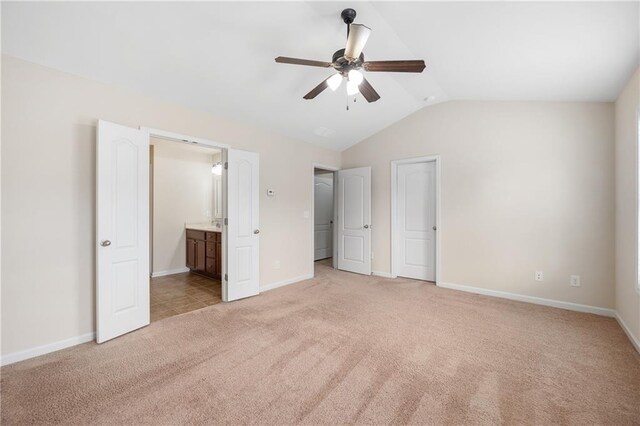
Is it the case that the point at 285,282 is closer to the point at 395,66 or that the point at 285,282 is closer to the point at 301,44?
the point at 301,44

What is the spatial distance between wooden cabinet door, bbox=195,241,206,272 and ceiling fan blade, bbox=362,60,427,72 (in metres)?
4.02

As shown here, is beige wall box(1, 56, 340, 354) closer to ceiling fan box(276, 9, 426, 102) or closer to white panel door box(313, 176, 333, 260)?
ceiling fan box(276, 9, 426, 102)

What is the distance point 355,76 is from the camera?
2.30 m

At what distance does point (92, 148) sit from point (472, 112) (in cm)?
475

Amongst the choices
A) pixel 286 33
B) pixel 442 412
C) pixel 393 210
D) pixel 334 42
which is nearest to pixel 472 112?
pixel 393 210

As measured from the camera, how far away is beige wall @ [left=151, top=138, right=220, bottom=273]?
16.4 ft

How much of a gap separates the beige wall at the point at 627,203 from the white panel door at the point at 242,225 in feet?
13.4

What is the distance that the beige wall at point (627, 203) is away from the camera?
250 centimetres

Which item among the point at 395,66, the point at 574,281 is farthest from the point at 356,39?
the point at 574,281

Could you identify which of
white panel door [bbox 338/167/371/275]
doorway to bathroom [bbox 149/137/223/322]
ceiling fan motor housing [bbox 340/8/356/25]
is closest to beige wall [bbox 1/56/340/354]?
doorway to bathroom [bbox 149/137/223/322]

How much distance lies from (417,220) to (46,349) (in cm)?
485

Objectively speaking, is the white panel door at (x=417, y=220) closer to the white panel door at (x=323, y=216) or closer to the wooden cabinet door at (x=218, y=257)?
the white panel door at (x=323, y=216)

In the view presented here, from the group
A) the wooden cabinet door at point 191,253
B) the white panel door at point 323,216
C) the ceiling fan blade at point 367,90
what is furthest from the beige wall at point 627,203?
the wooden cabinet door at point 191,253

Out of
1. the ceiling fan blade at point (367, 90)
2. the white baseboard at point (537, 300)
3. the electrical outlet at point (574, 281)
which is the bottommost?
the white baseboard at point (537, 300)
